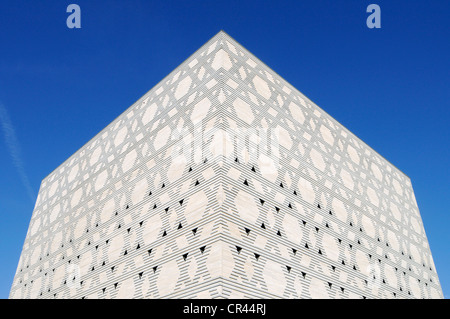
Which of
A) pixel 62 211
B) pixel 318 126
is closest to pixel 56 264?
pixel 62 211

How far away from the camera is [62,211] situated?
26547mm

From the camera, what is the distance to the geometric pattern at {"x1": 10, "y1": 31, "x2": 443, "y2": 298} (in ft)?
47.9

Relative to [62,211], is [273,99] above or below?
above

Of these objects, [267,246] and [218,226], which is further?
[267,246]

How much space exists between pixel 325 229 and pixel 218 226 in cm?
789

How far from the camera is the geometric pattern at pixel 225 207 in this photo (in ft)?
47.9

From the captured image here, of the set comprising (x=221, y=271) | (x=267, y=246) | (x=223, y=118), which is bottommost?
(x=221, y=271)

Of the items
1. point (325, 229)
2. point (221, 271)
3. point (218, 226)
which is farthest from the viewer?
point (325, 229)

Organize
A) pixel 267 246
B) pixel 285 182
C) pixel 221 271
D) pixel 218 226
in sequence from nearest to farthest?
pixel 221 271 < pixel 218 226 < pixel 267 246 < pixel 285 182

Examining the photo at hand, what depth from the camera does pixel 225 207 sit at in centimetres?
1423

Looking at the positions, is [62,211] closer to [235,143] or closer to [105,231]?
[105,231]
